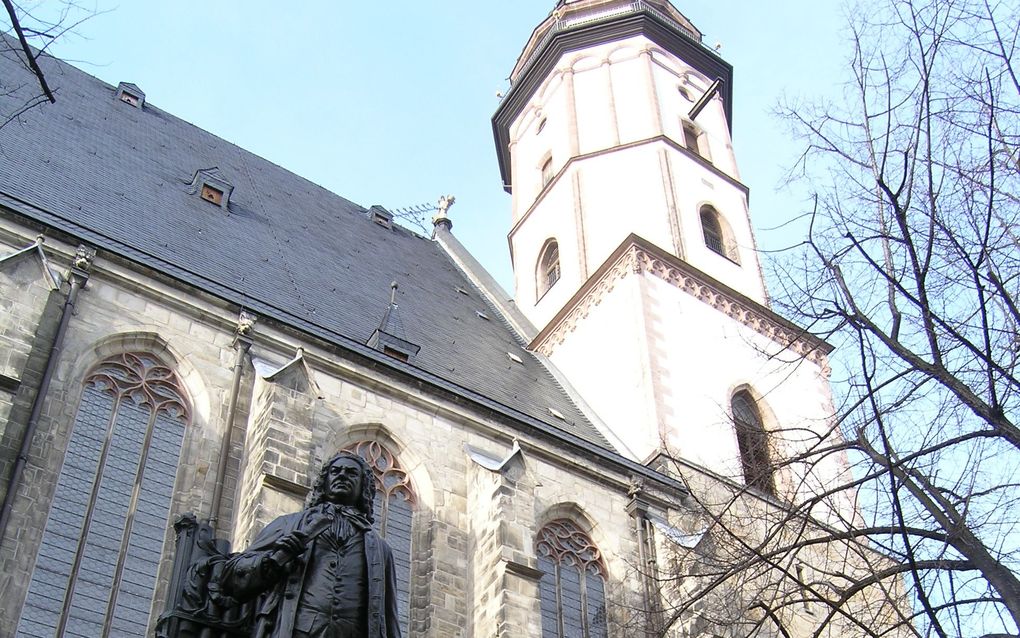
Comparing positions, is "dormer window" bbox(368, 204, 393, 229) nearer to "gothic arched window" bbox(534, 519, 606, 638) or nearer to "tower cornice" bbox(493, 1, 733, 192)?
"tower cornice" bbox(493, 1, 733, 192)

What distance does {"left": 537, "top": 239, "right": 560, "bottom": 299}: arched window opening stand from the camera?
68.1 ft

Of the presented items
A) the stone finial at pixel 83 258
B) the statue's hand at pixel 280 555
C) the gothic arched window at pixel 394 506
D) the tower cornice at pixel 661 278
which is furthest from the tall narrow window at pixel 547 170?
the statue's hand at pixel 280 555

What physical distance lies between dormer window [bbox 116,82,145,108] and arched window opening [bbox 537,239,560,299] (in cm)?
760

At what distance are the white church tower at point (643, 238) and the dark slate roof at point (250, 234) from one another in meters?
1.06

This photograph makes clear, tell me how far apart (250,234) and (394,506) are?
5.61m

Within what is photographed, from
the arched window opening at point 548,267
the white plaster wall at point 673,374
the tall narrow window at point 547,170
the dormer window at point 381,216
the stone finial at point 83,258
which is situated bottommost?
the stone finial at point 83,258

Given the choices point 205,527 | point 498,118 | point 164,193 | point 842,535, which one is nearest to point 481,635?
point 842,535

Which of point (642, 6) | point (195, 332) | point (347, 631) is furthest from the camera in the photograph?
point (642, 6)

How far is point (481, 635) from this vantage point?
36.0 feet

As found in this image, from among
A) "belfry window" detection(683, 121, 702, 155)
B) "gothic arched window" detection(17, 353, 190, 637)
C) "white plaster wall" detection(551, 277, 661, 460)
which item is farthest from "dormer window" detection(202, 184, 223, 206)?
"belfry window" detection(683, 121, 702, 155)

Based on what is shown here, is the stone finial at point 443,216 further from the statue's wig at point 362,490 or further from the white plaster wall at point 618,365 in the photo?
the statue's wig at point 362,490

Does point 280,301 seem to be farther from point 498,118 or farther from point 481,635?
point 498,118

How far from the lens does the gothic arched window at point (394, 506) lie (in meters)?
11.5

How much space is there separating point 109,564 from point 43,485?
2.89 feet
